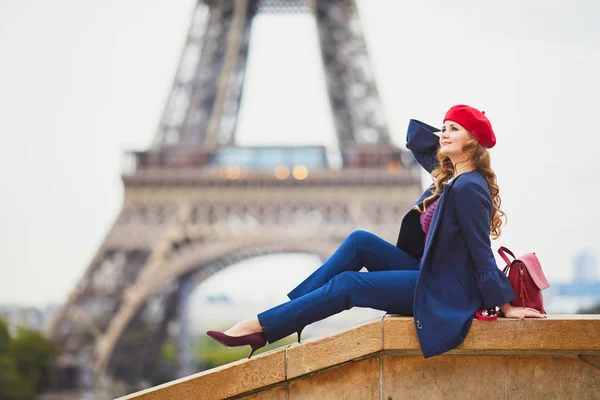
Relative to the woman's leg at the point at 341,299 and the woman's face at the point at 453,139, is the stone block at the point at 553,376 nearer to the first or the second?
the woman's leg at the point at 341,299

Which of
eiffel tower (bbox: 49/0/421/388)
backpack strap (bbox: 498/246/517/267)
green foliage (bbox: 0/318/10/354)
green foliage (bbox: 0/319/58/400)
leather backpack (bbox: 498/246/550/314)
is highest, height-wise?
backpack strap (bbox: 498/246/517/267)

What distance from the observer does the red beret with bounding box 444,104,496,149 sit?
17.7ft

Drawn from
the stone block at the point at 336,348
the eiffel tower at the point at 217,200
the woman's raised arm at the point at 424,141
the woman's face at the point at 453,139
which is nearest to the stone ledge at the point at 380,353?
the stone block at the point at 336,348

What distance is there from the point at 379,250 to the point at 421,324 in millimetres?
766

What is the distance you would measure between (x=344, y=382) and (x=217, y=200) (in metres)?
23.8

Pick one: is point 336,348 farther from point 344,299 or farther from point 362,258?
point 362,258

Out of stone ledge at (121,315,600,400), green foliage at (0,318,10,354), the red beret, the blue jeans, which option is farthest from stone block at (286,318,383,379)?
green foliage at (0,318,10,354)

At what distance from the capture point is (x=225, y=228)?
28562mm

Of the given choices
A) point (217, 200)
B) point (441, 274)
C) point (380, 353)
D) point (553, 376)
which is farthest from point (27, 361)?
point (553, 376)

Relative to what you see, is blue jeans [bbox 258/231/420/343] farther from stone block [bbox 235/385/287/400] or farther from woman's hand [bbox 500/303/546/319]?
woman's hand [bbox 500/303/546/319]

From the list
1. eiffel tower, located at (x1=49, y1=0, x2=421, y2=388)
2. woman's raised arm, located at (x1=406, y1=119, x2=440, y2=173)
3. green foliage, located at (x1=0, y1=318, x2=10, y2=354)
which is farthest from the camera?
green foliage, located at (x1=0, y1=318, x2=10, y2=354)

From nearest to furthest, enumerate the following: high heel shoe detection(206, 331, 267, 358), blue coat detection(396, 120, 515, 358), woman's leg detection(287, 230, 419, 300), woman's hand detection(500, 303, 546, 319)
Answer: blue coat detection(396, 120, 515, 358)
woman's hand detection(500, 303, 546, 319)
high heel shoe detection(206, 331, 267, 358)
woman's leg detection(287, 230, 419, 300)

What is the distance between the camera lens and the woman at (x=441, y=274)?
16.8ft

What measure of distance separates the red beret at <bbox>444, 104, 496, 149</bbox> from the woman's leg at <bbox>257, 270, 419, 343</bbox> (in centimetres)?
91
